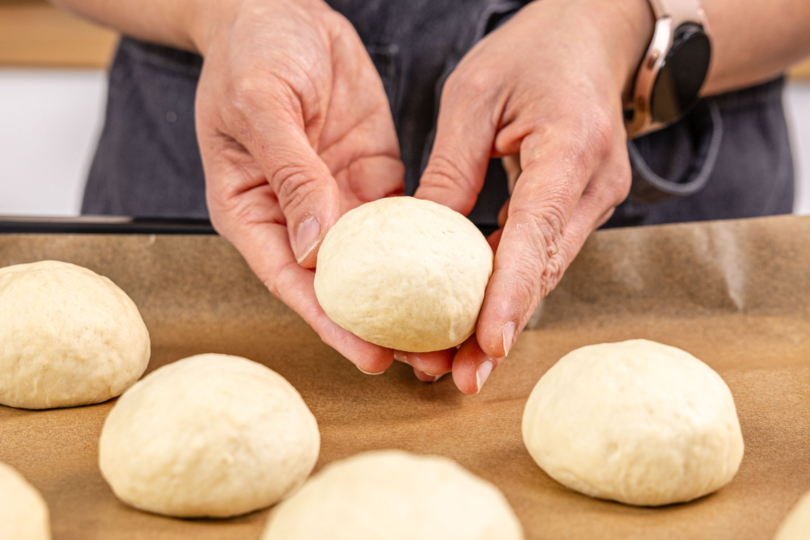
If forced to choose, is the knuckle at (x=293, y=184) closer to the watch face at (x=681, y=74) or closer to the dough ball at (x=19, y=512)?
the dough ball at (x=19, y=512)

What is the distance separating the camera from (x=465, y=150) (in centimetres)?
139

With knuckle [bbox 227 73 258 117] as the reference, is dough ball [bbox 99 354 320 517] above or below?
below

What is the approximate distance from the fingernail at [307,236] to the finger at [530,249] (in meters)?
0.33

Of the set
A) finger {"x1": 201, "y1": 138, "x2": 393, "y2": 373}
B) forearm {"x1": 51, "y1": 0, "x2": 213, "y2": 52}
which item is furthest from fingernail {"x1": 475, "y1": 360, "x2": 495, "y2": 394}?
forearm {"x1": 51, "y1": 0, "x2": 213, "y2": 52}

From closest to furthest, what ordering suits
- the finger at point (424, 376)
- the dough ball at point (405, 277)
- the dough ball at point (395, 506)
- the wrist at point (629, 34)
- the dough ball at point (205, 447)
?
1. the dough ball at point (395, 506)
2. the dough ball at point (205, 447)
3. the dough ball at point (405, 277)
4. the finger at point (424, 376)
5. the wrist at point (629, 34)

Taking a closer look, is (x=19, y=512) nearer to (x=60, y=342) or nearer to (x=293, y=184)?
(x=60, y=342)

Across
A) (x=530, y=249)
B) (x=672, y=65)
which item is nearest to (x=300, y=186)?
(x=530, y=249)

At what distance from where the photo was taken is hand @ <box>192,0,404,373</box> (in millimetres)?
1266

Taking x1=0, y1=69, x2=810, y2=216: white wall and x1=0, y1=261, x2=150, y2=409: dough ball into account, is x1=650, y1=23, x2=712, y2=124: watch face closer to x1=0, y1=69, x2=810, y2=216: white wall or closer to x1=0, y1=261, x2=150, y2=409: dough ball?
x1=0, y1=261, x2=150, y2=409: dough ball

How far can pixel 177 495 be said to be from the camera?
0.88 m

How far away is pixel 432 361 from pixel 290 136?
1.60 feet

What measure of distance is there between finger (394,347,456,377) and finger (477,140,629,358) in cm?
14

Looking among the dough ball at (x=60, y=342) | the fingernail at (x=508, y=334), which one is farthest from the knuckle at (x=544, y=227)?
the dough ball at (x=60, y=342)

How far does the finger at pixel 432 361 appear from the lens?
122 centimetres
